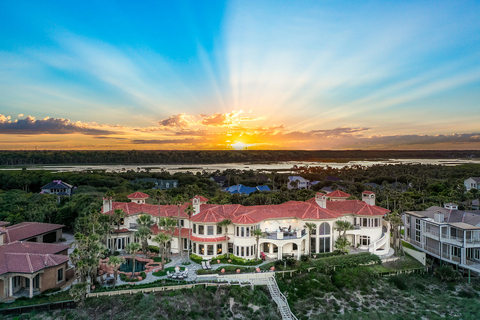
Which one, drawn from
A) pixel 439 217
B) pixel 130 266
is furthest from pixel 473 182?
pixel 130 266

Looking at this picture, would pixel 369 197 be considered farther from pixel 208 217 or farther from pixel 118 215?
pixel 118 215

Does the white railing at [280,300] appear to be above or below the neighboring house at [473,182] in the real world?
below

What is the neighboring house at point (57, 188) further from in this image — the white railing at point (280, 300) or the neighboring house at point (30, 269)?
the white railing at point (280, 300)

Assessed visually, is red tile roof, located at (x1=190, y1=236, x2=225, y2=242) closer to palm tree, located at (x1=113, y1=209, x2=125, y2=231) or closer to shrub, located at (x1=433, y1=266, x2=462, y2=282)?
palm tree, located at (x1=113, y1=209, x2=125, y2=231)

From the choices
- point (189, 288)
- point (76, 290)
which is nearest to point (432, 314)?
point (189, 288)

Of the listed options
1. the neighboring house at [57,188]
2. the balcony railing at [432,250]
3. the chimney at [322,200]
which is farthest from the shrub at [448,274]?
the neighboring house at [57,188]

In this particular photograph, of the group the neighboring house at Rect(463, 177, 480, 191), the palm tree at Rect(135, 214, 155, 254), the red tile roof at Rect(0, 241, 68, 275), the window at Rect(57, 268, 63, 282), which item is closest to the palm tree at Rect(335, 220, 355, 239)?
the palm tree at Rect(135, 214, 155, 254)
